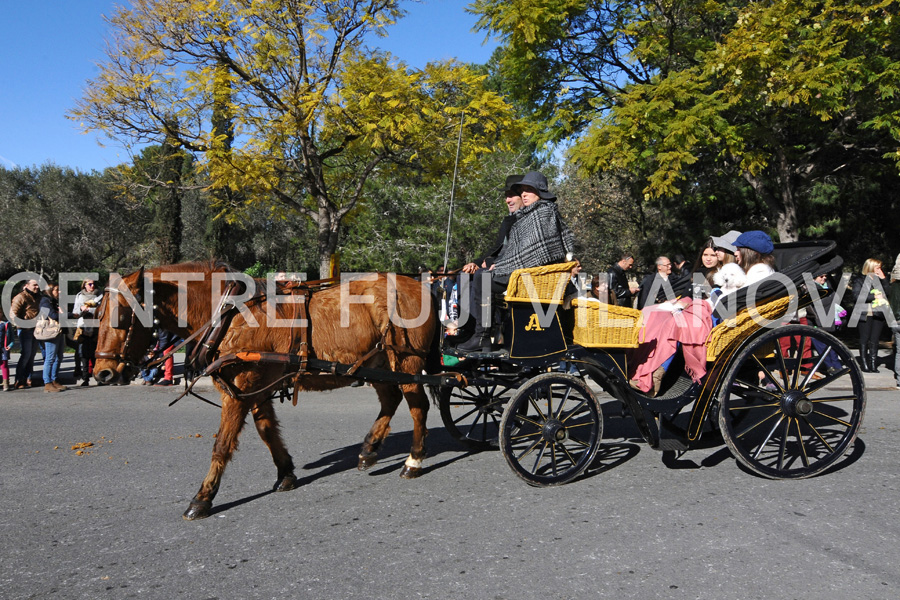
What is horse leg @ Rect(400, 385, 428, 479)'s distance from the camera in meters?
5.20

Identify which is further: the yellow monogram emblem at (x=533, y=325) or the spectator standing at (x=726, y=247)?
the spectator standing at (x=726, y=247)

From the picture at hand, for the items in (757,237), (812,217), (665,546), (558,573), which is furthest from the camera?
(812,217)

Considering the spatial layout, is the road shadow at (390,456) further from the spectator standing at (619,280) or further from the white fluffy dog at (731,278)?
the spectator standing at (619,280)

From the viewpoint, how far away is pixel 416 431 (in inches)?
207

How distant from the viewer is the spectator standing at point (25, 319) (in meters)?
10.2

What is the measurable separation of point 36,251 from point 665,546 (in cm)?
3595

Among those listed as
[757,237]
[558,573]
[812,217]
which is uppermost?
[812,217]

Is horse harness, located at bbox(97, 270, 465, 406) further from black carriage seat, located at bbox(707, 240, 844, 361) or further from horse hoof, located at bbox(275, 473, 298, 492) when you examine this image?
black carriage seat, located at bbox(707, 240, 844, 361)

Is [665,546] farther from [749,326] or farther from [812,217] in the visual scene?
[812,217]

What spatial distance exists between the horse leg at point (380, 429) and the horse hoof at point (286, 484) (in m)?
0.67

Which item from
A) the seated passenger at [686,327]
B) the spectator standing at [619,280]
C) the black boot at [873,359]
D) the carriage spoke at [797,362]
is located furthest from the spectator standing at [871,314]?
the carriage spoke at [797,362]

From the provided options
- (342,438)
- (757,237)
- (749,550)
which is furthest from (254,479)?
(757,237)

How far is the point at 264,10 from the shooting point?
436 inches

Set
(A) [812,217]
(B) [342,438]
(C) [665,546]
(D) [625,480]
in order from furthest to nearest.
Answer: (A) [812,217] < (B) [342,438] < (D) [625,480] < (C) [665,546]
